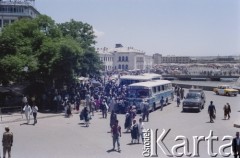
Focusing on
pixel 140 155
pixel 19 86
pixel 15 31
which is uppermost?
pixel 15 31

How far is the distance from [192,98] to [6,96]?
51.5ft

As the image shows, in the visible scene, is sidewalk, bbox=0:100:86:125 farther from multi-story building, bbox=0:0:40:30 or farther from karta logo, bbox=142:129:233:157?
multi-story building, bbox=0:0:40:30

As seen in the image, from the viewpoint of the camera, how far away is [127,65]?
12812cm

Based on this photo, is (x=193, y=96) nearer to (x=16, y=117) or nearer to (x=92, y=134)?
(x=92, y=134)

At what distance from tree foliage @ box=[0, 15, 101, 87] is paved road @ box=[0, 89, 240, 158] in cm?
498

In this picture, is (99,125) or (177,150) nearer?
(177,150)

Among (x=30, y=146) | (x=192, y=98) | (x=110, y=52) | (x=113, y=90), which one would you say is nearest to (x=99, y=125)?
(x=30, y=146)

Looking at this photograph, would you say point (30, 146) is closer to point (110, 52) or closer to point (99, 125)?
point (99, 125)

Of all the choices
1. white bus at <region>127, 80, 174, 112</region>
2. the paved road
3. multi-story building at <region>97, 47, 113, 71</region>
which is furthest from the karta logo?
multi-story building at <region>97, 47, 113, 71</region>

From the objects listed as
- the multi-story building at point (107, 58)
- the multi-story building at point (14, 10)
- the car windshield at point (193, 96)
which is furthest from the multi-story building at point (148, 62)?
the car windshield at point (193, 96)

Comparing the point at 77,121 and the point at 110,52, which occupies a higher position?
the point at 110,52

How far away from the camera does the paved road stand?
57.0ft

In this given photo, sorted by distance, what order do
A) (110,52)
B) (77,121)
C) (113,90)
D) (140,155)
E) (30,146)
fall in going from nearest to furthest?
(140,155) → (30,146) → (77,121) → (113,90) → (110,52)

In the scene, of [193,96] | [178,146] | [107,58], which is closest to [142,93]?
[193,96]
